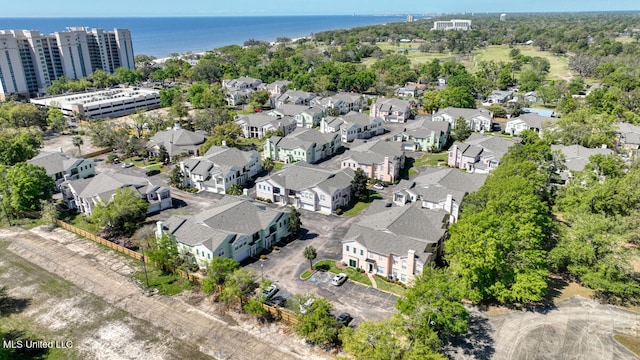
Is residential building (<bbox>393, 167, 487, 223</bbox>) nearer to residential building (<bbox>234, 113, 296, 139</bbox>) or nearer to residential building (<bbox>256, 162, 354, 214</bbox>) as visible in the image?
residential building (<bbox>256, 162, 354, 214</bbox>)

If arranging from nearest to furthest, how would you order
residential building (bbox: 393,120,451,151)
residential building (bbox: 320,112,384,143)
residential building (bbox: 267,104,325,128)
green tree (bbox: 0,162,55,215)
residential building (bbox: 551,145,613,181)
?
green tree (bbox: 0,162,55,215), residential building (bbox: 551,145,613,181), residential building (bbox: 393,120,451,151), residential building (bbox: 320,112,384,143), residential building (bbox: 267,104,325,128)

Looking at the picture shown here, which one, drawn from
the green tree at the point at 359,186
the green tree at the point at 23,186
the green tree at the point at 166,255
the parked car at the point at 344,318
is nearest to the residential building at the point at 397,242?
the parked car at the point at 344,318

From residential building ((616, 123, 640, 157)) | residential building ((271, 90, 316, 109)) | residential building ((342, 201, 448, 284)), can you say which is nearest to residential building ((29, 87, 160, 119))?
residential building ((271, 90, 316, 109))

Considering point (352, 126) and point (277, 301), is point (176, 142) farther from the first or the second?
point (277, 301)

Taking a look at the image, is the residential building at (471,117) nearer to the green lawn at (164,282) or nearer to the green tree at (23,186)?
the green lawn at (164,282)

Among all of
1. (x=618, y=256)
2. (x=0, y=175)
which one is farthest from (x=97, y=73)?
(x=618, y=256)

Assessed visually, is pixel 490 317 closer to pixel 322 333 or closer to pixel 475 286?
pixel 475 286
